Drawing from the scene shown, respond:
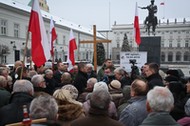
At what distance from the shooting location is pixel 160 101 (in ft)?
7.94

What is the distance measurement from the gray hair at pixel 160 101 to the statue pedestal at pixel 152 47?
36.5 feet

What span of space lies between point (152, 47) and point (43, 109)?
39.0 feet

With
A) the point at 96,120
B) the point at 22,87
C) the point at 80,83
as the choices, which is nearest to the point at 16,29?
the point at 80,83

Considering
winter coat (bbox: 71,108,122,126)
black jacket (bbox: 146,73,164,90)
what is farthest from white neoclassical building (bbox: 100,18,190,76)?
winter coat (bbox: 71,108,122,126)

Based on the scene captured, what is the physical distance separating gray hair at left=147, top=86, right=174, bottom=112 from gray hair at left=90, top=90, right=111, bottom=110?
473 mm

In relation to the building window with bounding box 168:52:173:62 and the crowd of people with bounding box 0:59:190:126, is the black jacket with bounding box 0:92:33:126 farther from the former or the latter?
the building window with bounding box 168:52:173:62

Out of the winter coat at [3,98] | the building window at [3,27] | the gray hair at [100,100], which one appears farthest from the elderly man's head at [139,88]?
the building window at [3,27]

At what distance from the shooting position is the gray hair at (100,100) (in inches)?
95.2

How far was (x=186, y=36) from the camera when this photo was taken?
71.3m

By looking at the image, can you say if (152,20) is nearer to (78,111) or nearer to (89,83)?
(89,83)

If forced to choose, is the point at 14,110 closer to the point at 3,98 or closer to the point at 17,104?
the point at 17,104

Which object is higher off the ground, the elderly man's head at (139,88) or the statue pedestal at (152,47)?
the statue pedestal at (152,47)

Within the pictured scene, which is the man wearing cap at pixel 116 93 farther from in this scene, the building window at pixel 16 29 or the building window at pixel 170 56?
the building window at pixel 170 56

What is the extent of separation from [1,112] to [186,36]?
75.2 meters
